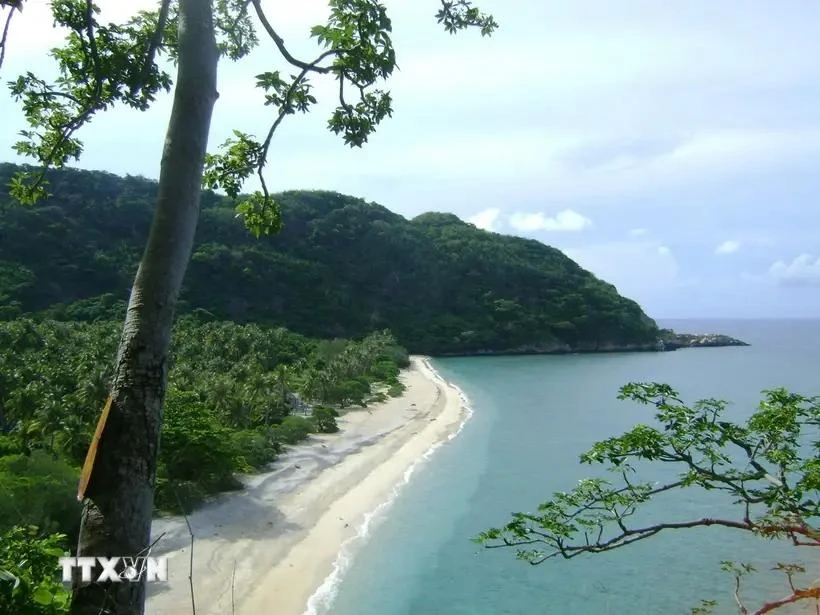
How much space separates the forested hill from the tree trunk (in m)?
64.3

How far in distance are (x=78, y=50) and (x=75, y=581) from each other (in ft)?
11.9

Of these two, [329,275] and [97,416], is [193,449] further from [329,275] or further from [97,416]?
[329,275]

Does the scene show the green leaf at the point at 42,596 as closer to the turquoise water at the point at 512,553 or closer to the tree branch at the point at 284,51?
the tree branch at the point at 284,51

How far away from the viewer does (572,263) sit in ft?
405

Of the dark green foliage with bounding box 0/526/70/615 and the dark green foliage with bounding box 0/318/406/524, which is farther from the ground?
the dark green foliage with bounding box 0/526/70/615

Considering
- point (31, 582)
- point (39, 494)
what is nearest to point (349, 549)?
point (39, 494)

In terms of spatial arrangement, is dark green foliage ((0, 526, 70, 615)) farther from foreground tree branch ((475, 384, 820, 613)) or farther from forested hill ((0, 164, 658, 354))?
forested hill ((0, 164, 658, 354))

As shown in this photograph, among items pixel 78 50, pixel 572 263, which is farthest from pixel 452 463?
pixel 572 263

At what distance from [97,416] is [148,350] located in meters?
18.5

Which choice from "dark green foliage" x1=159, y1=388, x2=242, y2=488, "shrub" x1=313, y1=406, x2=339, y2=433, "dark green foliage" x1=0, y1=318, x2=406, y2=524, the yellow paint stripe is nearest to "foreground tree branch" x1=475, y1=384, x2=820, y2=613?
the yellow paint stripe

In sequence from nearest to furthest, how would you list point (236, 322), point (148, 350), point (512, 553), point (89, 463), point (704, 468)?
1. point (89, 463)
2. point (148, 350)
3. point (704, 468)
4. point (512, 553)
5. point (236, 322)

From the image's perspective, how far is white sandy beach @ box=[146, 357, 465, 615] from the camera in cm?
1334

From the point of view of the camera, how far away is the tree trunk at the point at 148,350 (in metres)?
2.35

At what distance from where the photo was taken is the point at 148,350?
2578 mm
